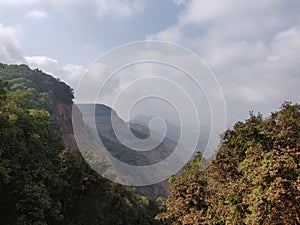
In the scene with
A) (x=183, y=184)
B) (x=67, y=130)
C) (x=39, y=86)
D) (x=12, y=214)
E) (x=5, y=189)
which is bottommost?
(x=12, y=214)

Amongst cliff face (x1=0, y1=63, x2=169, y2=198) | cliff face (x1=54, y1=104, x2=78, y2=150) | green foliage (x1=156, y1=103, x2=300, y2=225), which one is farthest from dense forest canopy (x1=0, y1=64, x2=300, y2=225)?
cliff face (x1=0, y1=63, x2=169, y2=198)

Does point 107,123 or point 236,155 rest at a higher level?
point 107,123

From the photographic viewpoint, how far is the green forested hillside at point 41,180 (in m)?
17.1

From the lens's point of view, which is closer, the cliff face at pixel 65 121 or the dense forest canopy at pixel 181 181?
the dense forest canopy at pixel 181 181

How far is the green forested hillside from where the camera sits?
17125mm

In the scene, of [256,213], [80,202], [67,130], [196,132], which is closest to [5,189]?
[80,202]

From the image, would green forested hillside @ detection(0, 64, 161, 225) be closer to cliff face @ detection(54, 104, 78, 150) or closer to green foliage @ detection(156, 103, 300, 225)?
green foliage @ detection(156, 103, 300, 225)

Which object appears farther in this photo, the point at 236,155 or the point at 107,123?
the point at 107,123

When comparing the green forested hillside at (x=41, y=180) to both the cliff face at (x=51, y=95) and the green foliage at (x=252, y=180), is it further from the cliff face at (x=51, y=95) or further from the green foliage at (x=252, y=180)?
the cliff face at (x=51, y=95)

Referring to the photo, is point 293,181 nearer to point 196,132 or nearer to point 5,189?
point 196,132

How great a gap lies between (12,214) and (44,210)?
1.66 metres

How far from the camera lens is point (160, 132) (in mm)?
12289

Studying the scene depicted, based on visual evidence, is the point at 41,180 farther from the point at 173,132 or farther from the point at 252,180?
the point at 252,180

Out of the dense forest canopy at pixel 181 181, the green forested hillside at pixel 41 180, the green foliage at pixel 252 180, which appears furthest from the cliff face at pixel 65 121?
the green foliage at pixel 252 180
